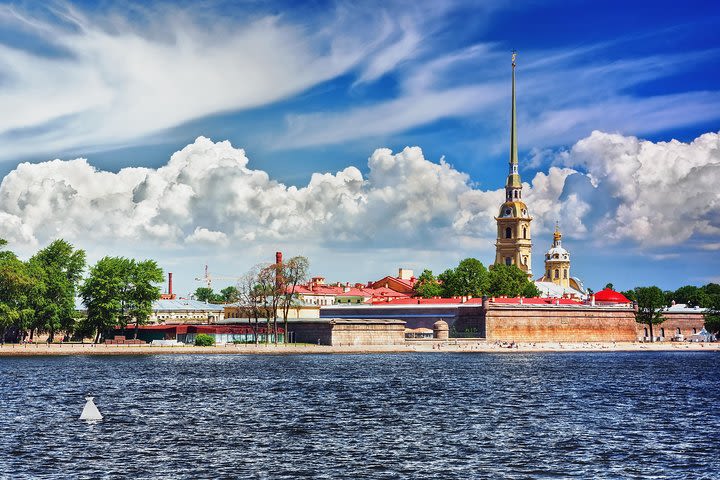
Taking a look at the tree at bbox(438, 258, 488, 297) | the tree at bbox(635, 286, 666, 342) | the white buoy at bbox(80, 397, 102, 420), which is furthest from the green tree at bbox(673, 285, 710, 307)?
the white buoy at bbox(80, 397, 102, 420)

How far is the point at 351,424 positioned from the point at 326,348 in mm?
62623

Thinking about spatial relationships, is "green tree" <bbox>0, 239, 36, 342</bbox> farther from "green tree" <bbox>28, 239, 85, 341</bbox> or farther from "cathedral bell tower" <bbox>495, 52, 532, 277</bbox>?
"cathedral bell tower" <bbox>495, 52, 532, 277</bbox>

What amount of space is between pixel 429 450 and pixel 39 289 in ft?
234

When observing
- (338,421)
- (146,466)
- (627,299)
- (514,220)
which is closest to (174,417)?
(338,421)

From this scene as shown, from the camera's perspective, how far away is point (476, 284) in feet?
507

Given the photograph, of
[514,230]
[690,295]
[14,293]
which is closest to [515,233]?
[514,230]

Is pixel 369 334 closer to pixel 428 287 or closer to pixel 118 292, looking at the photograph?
pixel 118 292

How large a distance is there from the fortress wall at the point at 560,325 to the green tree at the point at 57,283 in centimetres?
5017

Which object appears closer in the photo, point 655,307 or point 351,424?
point 351,424

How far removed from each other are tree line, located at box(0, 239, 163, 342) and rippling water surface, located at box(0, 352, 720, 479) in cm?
2638

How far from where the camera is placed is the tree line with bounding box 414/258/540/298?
15450 centimetres

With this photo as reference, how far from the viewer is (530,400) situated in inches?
2120

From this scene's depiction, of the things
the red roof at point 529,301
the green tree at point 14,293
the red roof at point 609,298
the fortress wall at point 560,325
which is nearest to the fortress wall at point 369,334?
the fortress wall at point 560,325

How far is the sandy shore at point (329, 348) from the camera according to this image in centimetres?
9175
